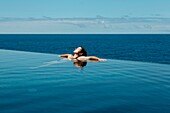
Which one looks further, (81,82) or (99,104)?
(81,82)

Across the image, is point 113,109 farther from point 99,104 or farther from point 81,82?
point 81,82

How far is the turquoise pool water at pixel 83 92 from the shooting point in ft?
68.8

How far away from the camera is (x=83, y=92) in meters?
26.0

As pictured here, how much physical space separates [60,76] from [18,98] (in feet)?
37.1

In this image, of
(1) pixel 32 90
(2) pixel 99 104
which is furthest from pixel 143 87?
(1) pixel 32 90

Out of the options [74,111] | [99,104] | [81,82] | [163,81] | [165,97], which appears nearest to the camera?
[74,111]

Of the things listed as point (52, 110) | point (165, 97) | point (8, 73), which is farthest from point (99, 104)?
point (8, 73)

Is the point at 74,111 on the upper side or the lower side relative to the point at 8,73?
lower

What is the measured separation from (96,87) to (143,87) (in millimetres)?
4530

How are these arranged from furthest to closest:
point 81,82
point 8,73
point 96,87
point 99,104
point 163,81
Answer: point 8,73
point 163,81
point 81,82
point 96,87
point 99,104

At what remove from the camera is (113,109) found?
68.2 feet

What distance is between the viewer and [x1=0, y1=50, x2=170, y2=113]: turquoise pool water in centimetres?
2098

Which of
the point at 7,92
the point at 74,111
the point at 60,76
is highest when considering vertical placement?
the point at 60,76

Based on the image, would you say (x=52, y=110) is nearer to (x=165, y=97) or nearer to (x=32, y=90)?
(x=32, y=90)
